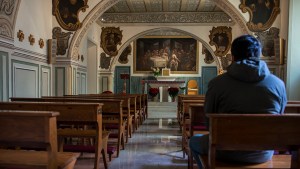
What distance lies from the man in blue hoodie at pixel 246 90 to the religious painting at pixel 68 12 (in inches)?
275

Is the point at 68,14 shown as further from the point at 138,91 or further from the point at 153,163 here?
the point at 138,91

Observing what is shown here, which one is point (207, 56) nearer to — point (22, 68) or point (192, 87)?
point (192, 87)

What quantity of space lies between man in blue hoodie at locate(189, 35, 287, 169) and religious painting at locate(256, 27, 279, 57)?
616 centimetres

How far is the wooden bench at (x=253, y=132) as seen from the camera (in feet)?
6.22

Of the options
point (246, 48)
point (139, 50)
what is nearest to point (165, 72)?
point (139, 50)

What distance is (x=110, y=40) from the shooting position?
13.0 metres

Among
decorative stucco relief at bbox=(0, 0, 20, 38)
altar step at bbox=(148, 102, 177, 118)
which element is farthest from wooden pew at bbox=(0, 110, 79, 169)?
altar step at bbox=(148, 102, 177, 118)

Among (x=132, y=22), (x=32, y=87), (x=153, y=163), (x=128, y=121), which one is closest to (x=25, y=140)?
(x=153, y=163)

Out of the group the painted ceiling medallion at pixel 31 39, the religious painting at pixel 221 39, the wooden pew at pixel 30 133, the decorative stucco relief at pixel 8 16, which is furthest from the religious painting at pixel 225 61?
the wooden pew at pixel 30 133

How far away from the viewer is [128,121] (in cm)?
554

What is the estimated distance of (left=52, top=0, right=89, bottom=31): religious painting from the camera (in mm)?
8273

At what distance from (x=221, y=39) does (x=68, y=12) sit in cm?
697

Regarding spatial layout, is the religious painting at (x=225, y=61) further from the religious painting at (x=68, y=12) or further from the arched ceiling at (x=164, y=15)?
A: the religious painting at (x=68, y=12)

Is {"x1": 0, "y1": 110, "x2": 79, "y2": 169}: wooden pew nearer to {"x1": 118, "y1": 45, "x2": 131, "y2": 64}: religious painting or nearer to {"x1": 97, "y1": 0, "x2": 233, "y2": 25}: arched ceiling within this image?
{"x1": 97, "y1": 0, "x2": 233, "y2": 25}: arched ceiling
